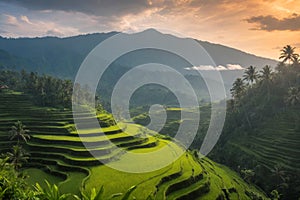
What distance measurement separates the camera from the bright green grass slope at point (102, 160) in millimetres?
23888

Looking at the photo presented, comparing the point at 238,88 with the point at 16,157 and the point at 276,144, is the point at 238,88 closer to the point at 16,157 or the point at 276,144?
the point at 276,144

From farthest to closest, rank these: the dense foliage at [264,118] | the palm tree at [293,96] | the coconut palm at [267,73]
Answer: the coconut palm at [267,73] → the palm tree at [293,96] → the dense foliage at [264,118]

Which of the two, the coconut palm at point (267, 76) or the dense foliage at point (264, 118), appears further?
the coconut palm at point (267, 76)

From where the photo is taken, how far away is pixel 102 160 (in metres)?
28.5

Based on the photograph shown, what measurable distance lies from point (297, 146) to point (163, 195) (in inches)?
1030

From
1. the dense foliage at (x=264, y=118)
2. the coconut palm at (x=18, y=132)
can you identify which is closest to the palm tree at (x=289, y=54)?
the dense foliage at (x=264, y=118)

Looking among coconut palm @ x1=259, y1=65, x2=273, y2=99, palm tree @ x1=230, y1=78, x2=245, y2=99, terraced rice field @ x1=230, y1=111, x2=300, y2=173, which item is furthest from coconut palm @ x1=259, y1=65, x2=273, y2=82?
terraced rice field @ x1=230, y1=111, x2=300, y2=173

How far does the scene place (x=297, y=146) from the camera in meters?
39.9

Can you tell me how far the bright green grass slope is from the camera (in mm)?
23888

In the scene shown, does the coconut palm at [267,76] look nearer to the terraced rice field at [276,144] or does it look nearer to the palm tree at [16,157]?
the terraced rice field at [276,144]

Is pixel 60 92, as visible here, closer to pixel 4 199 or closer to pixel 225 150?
pixel 225 150

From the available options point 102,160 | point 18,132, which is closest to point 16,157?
point 18,132

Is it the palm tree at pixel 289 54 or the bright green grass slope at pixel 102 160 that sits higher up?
the palm tree at pixel 289 54

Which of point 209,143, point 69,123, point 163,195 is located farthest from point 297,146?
point 69,123
